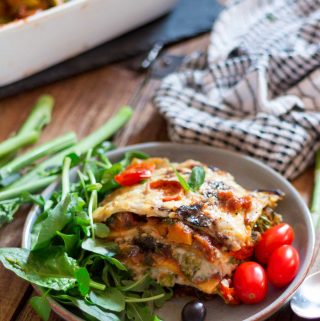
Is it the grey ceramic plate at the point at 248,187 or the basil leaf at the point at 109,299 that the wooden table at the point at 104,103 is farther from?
the basil leaf at the point at 109,299

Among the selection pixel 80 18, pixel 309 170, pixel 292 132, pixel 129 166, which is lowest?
pixel 309 170

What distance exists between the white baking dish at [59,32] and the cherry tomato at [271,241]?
48.6 inches

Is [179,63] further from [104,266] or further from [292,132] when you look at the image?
[104,266]

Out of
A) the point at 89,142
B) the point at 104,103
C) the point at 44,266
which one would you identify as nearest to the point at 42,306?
the point at 44,266

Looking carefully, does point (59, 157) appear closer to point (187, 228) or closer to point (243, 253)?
point (187, 228)

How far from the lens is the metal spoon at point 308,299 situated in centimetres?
165

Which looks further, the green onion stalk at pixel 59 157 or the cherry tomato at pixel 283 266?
the green onion stalk at pixel 59 157

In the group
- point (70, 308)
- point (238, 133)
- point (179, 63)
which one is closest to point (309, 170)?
point (238, 133)

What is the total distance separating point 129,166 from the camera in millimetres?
2016

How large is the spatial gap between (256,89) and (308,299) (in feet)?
3.12

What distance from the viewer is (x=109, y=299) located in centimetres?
163

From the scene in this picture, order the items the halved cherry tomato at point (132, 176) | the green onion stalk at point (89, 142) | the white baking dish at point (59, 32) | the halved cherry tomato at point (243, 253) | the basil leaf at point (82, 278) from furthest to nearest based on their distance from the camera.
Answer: the white baking dish at point (59, 32)
the green onion stalk at point (89, 142)
the halved cherry tomato at point (132, 176)
the halved cherry tomato at point (243, 253)
the basil leaf at point (82, 278)

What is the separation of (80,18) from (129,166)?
811 millimetres

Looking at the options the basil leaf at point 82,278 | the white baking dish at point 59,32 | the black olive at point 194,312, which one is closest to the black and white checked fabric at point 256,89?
the white baking dish at point 59,32
